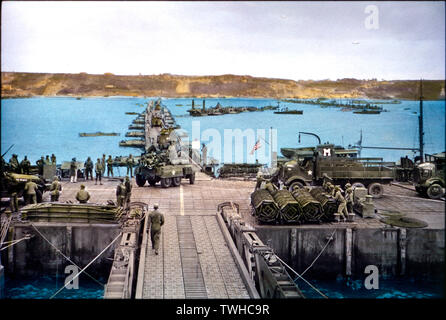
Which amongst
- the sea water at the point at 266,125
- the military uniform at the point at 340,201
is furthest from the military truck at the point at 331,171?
the military uniform at the point at 340,201

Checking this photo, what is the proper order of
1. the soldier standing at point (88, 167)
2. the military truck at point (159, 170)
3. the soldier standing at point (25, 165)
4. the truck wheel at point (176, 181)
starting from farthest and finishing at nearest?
the soldier standing at point (88, 167) → the truck wheel at point (176, 181) → the military truck at point (159, 170) → the soldier standing at point (25, 165)

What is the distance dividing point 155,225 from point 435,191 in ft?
37.3

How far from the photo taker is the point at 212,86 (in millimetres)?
19547

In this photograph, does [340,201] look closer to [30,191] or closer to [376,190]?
[376,190]

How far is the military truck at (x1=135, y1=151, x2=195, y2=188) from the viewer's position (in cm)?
2303

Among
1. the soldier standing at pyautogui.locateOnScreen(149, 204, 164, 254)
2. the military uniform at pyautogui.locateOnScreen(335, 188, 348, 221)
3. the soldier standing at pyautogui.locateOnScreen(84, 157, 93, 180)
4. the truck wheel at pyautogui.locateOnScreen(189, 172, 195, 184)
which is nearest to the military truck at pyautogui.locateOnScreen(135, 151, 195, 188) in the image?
the truck wheel at pyautogui.locateOnScreen(189, 172, 195, 184)

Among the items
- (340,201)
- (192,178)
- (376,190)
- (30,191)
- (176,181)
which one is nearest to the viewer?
(340,201)

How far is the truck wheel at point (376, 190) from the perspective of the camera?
22594 millimetres

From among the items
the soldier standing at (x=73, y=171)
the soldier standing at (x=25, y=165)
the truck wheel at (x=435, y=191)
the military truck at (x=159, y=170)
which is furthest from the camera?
the soldier standing at (x=73, y=171)

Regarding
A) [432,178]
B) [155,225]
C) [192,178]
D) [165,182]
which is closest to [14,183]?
[155,225]

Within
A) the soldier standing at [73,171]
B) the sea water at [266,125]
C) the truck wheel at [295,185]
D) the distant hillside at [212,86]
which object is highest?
the distant hillside at [212,86]

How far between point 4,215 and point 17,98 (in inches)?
150

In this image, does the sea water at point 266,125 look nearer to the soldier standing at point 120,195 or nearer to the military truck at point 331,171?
the military truck at point 331,171
